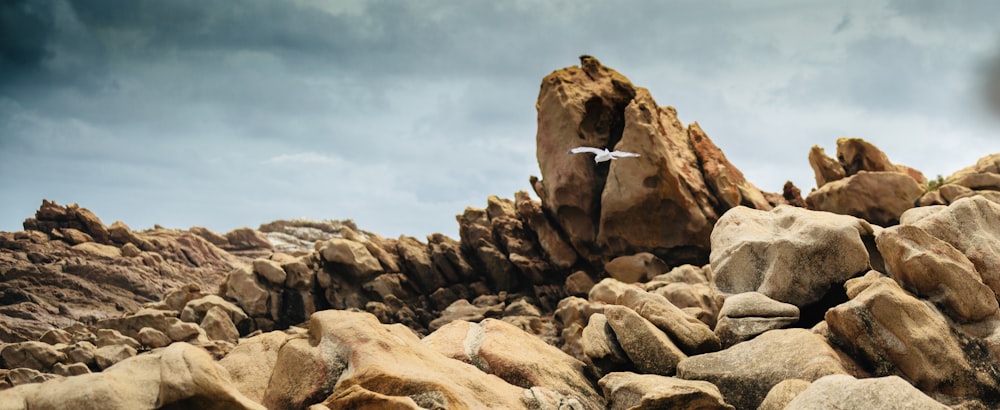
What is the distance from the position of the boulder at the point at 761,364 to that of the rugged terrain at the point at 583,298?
6 centimetres

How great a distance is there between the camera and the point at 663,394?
1521 cm

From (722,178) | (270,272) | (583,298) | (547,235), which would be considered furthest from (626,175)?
(270,272)

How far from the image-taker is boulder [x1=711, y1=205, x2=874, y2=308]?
2116 centimetres

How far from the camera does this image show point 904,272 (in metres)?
18.6

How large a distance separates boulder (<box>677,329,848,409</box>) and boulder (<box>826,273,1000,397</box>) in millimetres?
878

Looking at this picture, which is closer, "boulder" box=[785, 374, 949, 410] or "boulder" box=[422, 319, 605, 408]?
"boulder" box=[785, 374, 949, 410]

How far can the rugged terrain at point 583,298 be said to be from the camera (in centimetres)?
1484

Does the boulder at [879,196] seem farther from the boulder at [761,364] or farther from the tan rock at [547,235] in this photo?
the boulder at [761,364]

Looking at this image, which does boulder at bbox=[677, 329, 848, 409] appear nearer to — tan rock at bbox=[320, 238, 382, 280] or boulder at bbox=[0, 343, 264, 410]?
boulder at bbox=[0, 343, 264, 410]

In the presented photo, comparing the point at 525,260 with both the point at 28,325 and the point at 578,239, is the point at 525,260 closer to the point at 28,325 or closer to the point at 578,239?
the point at 578,239

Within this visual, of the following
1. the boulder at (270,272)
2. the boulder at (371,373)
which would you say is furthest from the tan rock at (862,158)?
the boulder at (270,272)

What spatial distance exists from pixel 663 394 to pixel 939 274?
8.61m

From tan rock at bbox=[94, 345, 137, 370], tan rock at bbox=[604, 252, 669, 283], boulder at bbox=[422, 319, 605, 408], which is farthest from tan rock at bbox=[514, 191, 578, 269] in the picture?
boulder at bbox=[422, 319, 605, 408]

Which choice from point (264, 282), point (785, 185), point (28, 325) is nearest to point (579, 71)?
point (785, 185)
